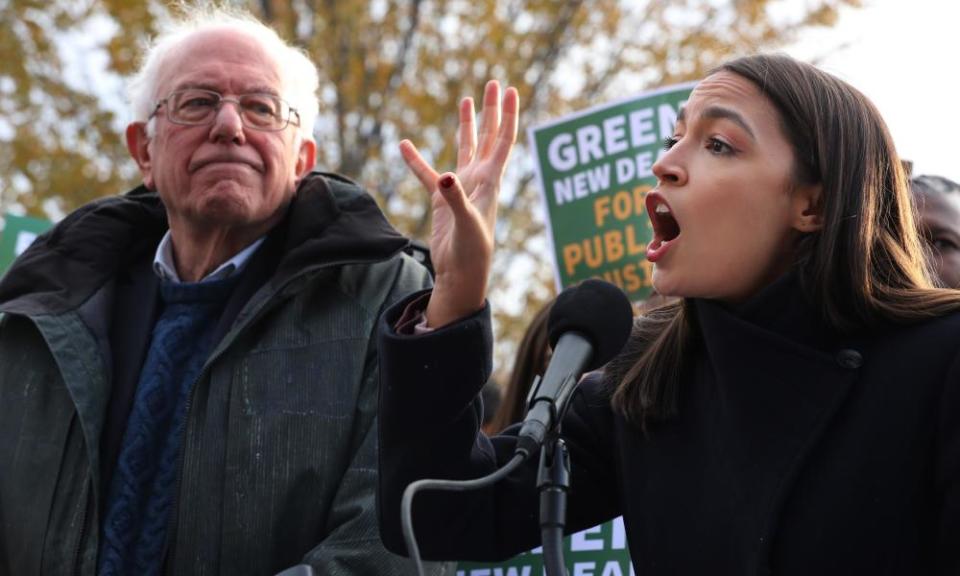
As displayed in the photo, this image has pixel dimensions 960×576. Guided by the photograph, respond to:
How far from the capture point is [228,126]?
4.01 metres

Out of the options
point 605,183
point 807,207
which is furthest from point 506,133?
point 605,183

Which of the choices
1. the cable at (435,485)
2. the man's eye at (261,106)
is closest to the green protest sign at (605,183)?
the man's eye at (261,106)

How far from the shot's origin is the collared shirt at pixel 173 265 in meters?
3.93

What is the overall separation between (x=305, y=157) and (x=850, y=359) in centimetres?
226

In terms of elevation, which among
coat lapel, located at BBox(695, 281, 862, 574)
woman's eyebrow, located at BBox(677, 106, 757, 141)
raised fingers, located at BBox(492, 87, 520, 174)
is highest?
raised fingers, located at BBox(492, 87, 520, 174)

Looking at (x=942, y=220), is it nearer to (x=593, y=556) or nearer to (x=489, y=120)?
(x=593, y=556)

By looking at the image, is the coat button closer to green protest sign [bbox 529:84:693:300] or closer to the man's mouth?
the man's mouth

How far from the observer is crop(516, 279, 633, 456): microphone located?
2.24 m

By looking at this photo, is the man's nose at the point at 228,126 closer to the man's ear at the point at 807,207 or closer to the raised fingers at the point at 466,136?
the raised fingers at the point at 466,136

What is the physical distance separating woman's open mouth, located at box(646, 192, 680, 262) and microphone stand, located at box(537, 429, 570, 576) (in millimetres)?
517

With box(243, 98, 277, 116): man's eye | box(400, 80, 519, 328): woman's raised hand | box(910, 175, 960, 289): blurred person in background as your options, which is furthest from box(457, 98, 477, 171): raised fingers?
box(910, 175, 960, 289): blurred person in background

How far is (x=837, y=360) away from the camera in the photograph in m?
2.45

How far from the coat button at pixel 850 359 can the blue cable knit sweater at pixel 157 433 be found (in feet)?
5.80

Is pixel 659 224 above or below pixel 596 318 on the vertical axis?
above
